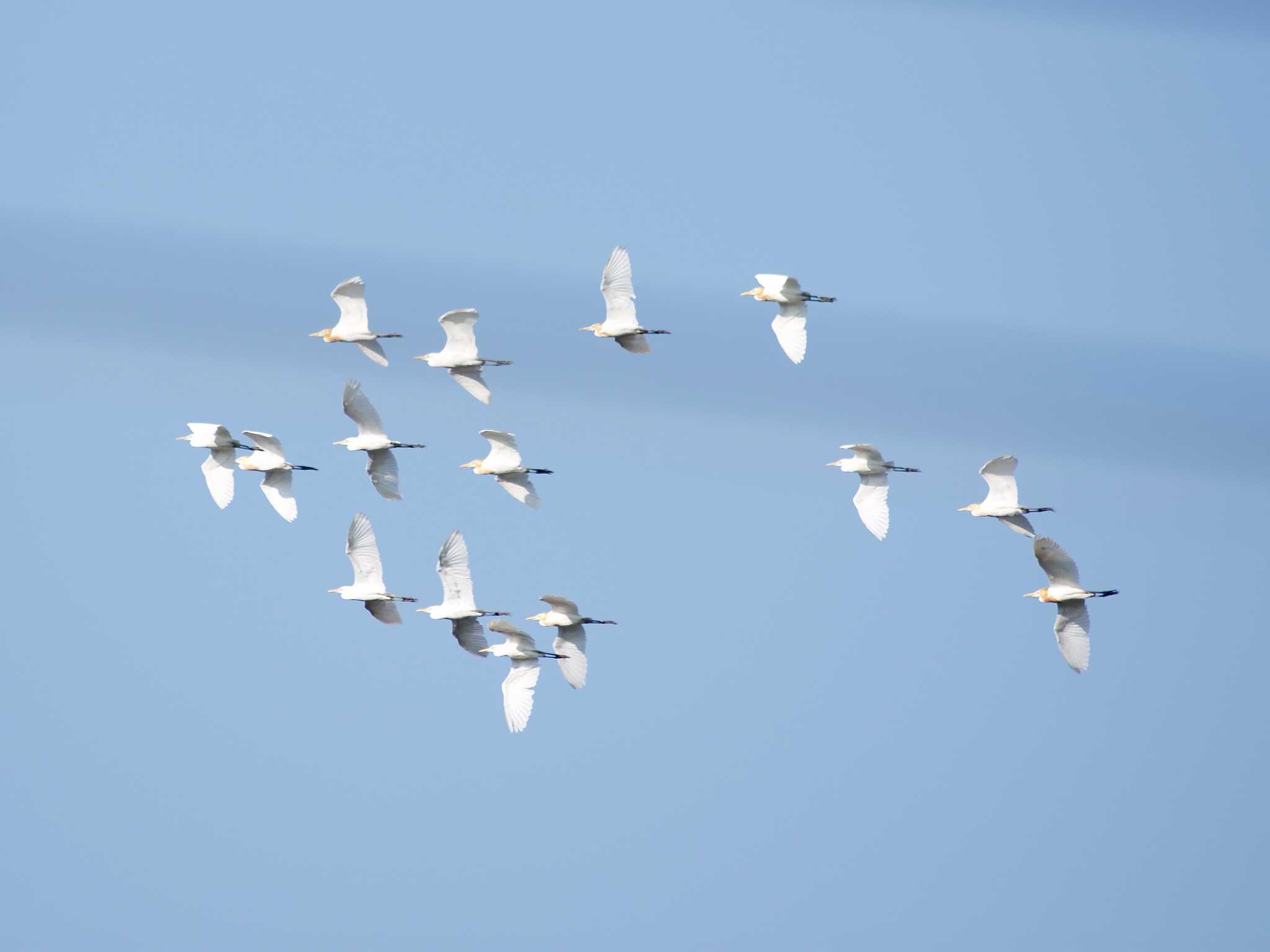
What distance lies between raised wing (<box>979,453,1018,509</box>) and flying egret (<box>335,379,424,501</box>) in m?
10.7

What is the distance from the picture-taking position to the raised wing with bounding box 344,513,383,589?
4966 cm

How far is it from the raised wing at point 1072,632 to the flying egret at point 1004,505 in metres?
1.51

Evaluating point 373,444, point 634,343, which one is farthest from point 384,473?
point 634,343

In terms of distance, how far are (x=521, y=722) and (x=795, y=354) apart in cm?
864

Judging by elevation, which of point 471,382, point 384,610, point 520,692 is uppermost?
point 471,382

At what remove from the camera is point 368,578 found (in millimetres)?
50219

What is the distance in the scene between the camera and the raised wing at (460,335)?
158 feet

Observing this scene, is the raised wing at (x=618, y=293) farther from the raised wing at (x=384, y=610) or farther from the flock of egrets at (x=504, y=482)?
the raised wing at (x=384, y=610)

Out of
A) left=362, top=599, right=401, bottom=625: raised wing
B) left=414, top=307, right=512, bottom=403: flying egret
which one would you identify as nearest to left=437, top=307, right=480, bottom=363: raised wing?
left=414, top=307, right=512, bottom=403: flying egret

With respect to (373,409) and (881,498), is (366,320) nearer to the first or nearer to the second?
(373,409)

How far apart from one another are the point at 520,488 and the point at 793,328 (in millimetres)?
6410

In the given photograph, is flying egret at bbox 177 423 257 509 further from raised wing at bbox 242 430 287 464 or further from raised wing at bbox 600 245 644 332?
raised wing at bbox 600 245 644 332

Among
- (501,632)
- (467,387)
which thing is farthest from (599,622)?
(467,387)

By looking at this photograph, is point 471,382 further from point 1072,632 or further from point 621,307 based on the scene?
point 1072,632
